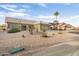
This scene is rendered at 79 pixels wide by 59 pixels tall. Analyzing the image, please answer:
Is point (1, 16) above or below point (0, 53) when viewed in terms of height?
above

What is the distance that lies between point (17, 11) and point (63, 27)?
1.28 ft

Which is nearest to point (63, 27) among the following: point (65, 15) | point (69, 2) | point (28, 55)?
point (65, 15)

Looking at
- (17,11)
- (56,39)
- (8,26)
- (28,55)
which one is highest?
(17,11)

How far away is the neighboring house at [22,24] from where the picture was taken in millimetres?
1254

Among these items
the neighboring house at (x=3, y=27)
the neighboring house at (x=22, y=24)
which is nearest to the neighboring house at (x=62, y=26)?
the neighboring house at (x=22, y=24)

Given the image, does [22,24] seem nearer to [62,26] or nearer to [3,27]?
[3,27]

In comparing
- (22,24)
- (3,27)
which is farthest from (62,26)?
(3,27)

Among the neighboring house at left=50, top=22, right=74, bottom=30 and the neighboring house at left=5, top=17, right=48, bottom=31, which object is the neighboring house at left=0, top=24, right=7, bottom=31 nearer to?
the neighboring house at left=5, top=17, right=48, bottom=31

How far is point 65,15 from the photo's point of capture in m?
1.24

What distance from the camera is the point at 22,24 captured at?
1.27 m

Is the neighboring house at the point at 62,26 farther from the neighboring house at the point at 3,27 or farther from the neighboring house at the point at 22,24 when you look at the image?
the neighboring house at the point at 3,27

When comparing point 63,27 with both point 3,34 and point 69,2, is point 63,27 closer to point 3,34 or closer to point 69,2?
point 69,2

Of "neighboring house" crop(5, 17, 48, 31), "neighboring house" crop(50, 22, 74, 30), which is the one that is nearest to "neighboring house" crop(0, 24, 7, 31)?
"neighboring house" crop(5, 17, 48, 31)

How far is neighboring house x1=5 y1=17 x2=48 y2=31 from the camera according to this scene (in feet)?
4.11
